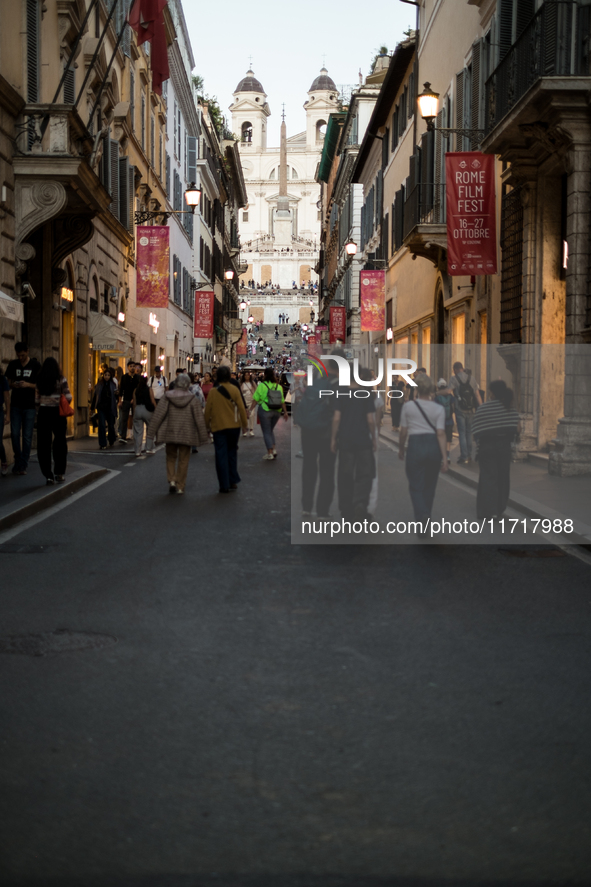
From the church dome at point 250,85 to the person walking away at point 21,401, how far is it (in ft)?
600

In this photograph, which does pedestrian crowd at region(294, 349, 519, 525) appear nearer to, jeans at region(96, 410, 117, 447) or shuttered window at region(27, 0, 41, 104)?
shuttered window at region(27, 0, 41, 104)

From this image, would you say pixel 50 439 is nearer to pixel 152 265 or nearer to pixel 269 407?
pixel 269 407

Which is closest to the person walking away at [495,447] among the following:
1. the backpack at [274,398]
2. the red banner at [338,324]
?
the backpack at [274,398]

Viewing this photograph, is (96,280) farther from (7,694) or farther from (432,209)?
(7,694)

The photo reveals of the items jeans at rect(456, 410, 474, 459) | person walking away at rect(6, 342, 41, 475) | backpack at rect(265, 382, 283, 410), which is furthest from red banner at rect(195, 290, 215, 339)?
person walking away at rect(6, 342, 41, 475)

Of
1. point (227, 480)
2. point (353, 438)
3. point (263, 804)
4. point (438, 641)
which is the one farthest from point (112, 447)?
point (263, 804)

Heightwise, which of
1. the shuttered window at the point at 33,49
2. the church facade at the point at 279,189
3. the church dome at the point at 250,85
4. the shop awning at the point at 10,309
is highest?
the church dome at the point at 250,85

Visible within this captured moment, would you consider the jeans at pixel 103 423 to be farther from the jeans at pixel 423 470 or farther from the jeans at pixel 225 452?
the jeans at pixel 423 470

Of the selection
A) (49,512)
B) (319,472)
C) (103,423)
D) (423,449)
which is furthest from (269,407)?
(423,449)

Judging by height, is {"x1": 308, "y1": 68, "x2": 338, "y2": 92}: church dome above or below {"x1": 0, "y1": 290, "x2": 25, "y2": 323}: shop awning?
above

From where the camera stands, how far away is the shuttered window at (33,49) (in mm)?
20000

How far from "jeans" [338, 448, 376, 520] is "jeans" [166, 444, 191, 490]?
467 centimetres

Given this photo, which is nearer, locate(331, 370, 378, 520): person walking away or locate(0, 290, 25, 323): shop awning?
locate(331, 370, 378, 520): person walking away

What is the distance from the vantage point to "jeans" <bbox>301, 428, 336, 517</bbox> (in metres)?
10.8
